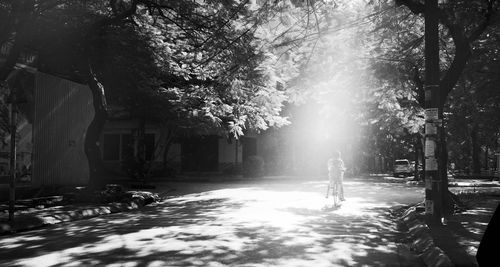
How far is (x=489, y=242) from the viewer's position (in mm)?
2197

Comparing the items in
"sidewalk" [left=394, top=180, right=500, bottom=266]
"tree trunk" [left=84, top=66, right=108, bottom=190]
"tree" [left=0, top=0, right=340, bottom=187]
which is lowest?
"sidewalk" [left=394, top=180, right=500, bottom=266]

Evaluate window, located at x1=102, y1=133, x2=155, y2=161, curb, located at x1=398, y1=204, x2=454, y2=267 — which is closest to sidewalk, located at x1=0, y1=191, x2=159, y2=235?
curb, located at x1=398, y1=204, x2=454, y2=267

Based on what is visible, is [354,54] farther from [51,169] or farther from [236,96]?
[51,169]

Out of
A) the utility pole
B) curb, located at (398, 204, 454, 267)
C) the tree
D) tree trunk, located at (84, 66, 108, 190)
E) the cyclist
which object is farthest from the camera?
the cyclist

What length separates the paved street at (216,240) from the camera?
24.1 ft

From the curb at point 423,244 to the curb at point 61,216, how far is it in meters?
8.30

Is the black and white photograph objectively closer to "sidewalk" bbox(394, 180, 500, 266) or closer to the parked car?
"sidewalk" bbox(394, 180, 500, 266)

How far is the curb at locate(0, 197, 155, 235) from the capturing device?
422 inches

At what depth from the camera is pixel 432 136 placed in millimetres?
10172

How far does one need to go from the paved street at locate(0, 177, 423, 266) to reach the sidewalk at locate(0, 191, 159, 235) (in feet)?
1.81

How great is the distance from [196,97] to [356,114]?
10.2 meters

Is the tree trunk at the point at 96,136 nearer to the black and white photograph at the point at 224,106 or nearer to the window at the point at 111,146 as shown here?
the black and white photograph at the point at 224,106

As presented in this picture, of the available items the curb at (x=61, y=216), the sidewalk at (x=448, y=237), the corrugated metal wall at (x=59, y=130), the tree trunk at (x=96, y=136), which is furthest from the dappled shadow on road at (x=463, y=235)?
the corrugated metal wall at (x=59, y=130)

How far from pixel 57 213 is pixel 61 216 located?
40 cm
